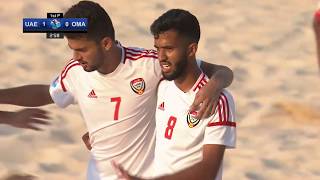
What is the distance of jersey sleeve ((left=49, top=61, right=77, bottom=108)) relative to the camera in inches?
186

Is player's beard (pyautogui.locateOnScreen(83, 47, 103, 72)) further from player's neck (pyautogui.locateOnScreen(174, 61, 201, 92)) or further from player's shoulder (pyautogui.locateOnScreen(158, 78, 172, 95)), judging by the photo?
player's neck (pyautogui.locateOnScreen(174, 61, 201, 92))

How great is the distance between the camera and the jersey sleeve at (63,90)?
471cm

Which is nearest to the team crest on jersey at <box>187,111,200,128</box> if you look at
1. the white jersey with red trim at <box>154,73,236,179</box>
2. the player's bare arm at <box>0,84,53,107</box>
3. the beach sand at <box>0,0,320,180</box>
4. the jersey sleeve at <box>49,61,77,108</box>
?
the white jersey with red trim at <box>154,73,236,179</box>

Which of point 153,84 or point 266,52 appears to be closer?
point 153,84

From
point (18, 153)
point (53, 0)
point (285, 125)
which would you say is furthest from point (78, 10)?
point (53, 0)

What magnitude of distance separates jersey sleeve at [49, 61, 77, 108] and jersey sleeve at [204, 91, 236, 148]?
1.00m

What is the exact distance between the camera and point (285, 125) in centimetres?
861

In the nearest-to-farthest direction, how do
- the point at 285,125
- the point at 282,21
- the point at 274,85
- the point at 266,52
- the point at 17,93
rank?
the point at 17,93 < the point at 285,125 < the point at 274,85 < the point at 266,52 < the point at 282,21

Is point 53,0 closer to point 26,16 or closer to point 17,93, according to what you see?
point 26,16

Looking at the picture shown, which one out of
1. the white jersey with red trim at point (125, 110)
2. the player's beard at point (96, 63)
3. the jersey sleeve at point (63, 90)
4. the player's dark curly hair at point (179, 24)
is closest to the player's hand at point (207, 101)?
the player's dark curly hair at point (179, 24)

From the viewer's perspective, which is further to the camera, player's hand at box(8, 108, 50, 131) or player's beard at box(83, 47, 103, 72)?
player's hand at box(8, 108, 50, 131)

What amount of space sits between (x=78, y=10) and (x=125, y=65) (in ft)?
1.25

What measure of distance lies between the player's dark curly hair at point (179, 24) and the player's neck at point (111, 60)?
427 mm

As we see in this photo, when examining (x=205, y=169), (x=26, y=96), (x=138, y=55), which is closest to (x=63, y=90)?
(x=26, y=96)
